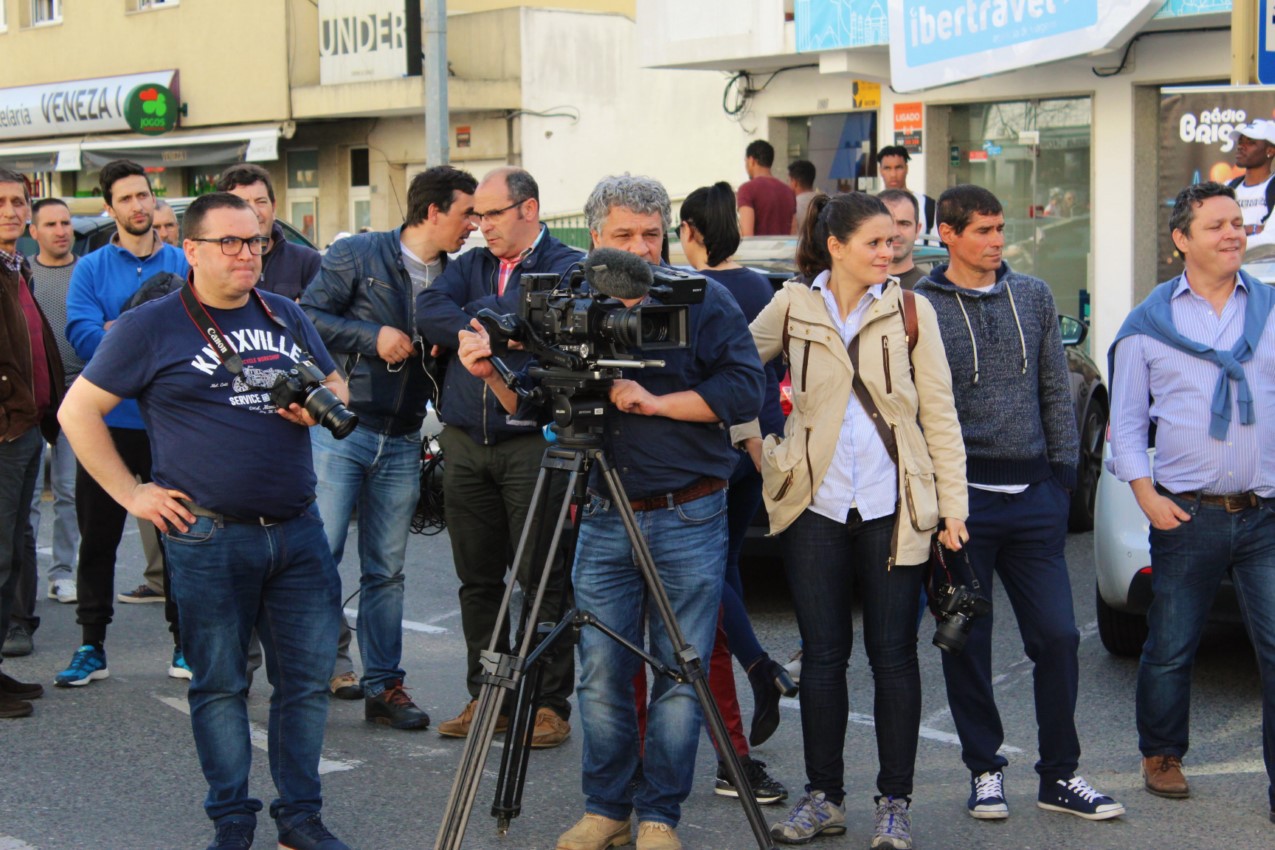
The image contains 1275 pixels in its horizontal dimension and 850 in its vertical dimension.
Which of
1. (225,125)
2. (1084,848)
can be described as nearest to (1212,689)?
(1084,848)

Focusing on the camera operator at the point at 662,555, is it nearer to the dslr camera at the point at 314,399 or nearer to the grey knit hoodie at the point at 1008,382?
the dslr camera at the point at 314,399

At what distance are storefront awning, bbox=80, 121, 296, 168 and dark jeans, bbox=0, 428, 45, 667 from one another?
61.1 ft

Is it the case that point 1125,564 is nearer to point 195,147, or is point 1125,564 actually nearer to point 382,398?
point 382,398

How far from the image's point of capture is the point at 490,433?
19.1 feet

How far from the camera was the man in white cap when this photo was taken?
1035cm

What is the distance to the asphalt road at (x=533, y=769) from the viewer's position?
5215 millimetres

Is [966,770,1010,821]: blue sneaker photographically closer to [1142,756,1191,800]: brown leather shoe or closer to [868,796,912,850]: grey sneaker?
[868,796,912,850]: grey sneaker

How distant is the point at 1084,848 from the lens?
198 inches

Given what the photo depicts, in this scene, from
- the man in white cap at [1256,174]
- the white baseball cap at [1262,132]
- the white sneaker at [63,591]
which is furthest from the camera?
the white baseball cap at [1262,132]

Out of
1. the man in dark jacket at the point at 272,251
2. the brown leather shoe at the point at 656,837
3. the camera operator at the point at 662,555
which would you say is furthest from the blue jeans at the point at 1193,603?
the man in dark jacket at the point at 272,251

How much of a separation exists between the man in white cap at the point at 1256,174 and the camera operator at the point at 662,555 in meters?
6.47

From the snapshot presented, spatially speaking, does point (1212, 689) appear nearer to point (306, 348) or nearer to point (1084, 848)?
point (1084, 848)

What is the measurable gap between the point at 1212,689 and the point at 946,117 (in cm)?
1096

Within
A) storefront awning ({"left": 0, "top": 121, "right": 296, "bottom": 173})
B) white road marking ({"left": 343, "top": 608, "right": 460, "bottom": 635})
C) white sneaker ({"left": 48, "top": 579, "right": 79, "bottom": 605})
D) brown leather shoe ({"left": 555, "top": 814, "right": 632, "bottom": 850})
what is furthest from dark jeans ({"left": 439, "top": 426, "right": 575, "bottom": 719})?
storefront awning ({"left": 0, "top": 121, "right": 296, "bottom": 173})
